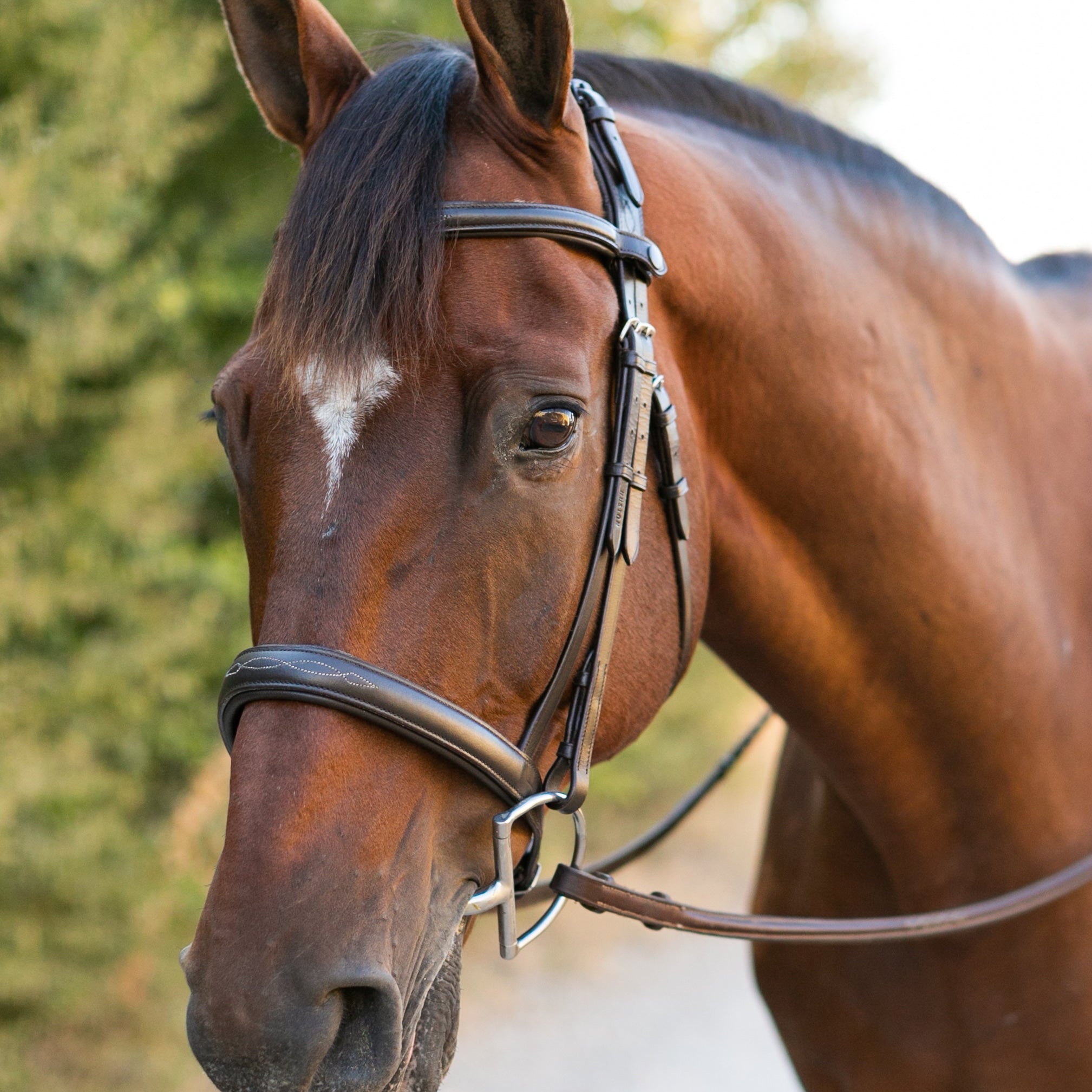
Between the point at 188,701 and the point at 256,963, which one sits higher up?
the point at 256,963

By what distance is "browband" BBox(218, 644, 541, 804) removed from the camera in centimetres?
128

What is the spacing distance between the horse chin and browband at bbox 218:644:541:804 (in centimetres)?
27

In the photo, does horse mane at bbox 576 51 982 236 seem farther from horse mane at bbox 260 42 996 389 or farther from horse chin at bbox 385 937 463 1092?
horse chin at bbox 385 937 463 1092

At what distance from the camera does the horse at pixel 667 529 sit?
1.30 m

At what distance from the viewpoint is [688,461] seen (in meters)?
1.70

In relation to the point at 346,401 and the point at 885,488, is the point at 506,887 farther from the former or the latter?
the point at 885,488

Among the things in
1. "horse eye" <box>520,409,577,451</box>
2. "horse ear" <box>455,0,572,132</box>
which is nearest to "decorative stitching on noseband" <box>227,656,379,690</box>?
"horse eye" <box>520,409,577,451</box>

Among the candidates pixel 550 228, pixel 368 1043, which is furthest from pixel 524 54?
pixel 368 1043

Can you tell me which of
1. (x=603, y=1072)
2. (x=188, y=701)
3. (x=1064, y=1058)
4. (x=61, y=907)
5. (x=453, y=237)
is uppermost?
(x=453, y=237)

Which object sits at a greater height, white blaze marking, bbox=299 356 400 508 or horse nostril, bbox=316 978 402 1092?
white blaze marking, bbox=299 356 400 508

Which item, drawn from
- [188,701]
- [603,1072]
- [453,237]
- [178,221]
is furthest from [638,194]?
[603,1072]

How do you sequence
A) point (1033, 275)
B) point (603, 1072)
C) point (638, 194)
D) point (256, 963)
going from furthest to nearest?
point (603, 1072) → point (1033, 275) → point (638, 194) → point (256, 963)

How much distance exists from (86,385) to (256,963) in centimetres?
307

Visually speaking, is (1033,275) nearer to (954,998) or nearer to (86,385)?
(954,998)
